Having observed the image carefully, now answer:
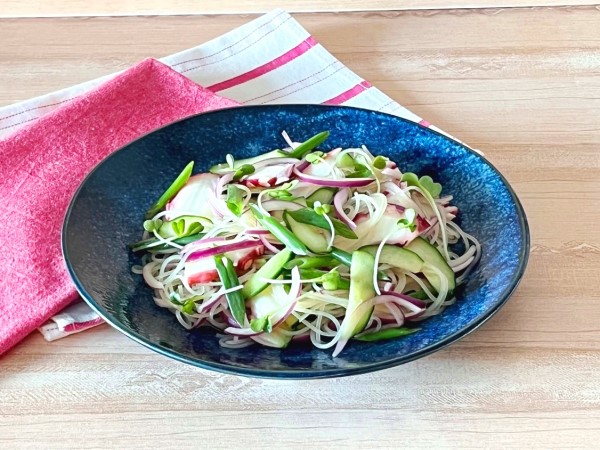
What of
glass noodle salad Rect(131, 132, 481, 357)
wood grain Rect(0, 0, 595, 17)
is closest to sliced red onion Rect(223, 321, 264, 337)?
glass noodle salad Rect(131, 132, 481, 357)

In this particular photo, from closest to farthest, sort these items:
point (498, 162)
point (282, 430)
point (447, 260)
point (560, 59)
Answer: point (282, 430) → point (447, 260) → point (498, 162) → point (560, 59)

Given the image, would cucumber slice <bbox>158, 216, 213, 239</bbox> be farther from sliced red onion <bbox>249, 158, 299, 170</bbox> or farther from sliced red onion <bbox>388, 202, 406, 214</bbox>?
sliced red onion <bbox>388, 202, 406, 214</bbox>

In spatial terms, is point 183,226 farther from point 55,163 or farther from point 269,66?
point 269,66

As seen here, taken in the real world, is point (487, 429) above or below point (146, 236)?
below

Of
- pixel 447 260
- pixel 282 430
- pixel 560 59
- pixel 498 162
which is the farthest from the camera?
pixel 560 59

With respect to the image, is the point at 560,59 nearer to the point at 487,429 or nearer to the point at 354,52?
the point at 354,52

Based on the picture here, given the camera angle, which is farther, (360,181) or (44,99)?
(44,99)

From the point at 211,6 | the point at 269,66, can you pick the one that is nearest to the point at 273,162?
the point at 269,66

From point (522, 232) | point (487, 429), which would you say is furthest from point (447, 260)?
point (487, 429)
